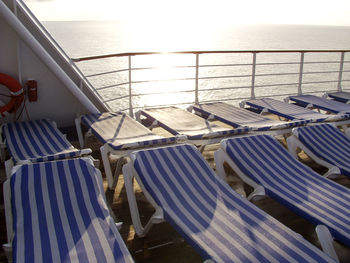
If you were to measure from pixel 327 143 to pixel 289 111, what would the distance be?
98 cm

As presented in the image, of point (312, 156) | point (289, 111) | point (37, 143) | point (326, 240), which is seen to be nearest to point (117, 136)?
point (37, 143)

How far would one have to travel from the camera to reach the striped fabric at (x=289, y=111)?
3.58m

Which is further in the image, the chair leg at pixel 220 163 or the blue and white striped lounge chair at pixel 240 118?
the blue and white striped lounge chair at pixel 240 118

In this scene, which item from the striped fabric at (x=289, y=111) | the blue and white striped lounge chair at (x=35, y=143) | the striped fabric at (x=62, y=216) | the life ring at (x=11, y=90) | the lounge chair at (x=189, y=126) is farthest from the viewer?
the striped fabric at (x=289, y=111)

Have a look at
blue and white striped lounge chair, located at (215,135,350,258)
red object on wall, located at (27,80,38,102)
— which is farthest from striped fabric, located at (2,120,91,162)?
blue and white striped lounge chair, located at (215,135,350,258)

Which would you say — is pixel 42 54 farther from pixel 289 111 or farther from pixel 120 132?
pixel 289 111

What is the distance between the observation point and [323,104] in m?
4.24

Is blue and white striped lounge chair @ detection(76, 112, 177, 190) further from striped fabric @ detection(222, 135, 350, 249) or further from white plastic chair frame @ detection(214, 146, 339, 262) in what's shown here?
striped fabric @ detection(222, 135, 350, 249)

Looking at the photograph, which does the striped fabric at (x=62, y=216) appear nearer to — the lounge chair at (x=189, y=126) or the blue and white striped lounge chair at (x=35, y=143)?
the blue and white striped lounge chair at (x=35, y=143)

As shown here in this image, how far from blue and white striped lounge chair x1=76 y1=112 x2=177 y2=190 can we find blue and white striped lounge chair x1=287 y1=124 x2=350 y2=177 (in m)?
0.90

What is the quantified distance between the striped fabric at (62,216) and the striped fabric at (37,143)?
0.27 meters

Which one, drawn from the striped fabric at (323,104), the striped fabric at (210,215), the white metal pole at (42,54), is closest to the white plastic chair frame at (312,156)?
the striped fabric at (210,215)

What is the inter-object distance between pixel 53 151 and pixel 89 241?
119cm

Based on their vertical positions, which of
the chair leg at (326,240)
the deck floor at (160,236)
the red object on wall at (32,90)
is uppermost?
the red object on wall at (32,90)
